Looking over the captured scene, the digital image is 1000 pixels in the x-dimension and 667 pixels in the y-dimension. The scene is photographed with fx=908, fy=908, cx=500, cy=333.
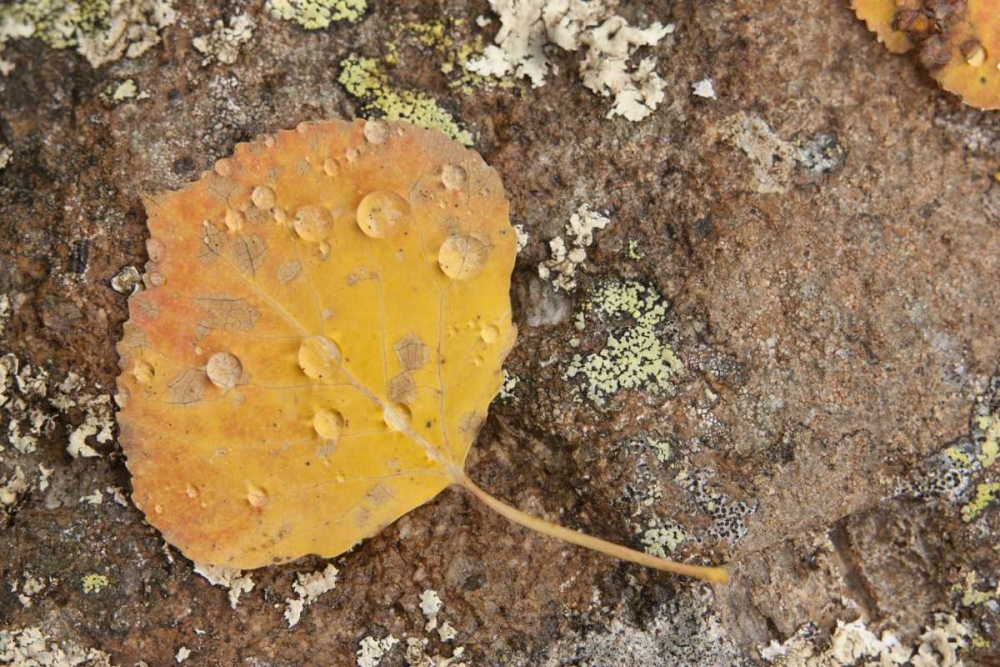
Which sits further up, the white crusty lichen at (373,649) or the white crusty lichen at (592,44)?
the white crusty lichen at (592,44)

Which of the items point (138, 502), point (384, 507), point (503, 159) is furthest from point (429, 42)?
point (138, 502)

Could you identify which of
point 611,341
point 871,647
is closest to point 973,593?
point 871,647

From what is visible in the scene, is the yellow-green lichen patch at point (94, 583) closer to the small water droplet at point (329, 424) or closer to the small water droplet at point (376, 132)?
the small water droplet at point (329, 424)

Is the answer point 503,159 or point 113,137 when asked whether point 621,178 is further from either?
point 113,137

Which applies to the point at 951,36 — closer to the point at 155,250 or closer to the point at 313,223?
the point at 313,223

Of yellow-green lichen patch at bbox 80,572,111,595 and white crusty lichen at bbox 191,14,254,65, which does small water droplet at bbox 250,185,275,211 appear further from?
yellow-green lichen patch at bbox 80,572,111,595

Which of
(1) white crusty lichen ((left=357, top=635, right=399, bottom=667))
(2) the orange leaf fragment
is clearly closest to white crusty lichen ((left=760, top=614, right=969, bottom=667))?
(1) white crusty lichen ((left=357, top=635, right=399, bottom=667))

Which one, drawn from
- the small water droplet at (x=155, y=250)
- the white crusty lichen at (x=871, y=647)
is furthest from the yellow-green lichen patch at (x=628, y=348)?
the small water droplet at (x=155, y=250)
